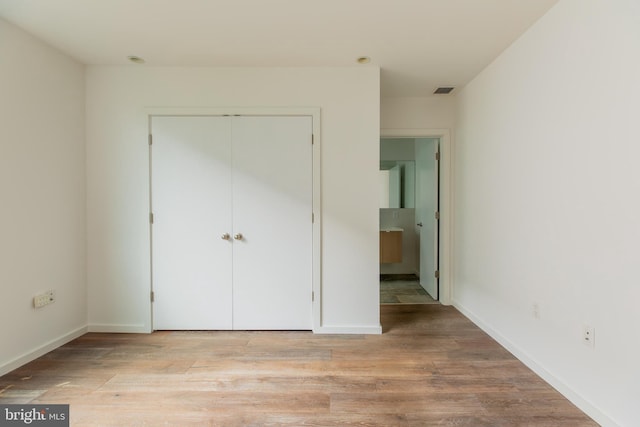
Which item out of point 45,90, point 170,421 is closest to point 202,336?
point 170,421

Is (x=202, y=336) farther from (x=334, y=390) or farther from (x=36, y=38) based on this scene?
(x=36, y=38)

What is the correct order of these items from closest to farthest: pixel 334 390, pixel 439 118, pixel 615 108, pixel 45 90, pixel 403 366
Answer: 1. pixel 615 108
2. pixel 334 390
3. pixel 403 366
4. pixel 45 90
5. pixel 439 118

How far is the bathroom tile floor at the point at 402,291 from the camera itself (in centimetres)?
A: 359

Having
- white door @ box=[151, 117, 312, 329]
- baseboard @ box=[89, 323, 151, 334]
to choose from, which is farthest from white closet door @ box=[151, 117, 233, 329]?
baseboard @ box=[89, 323, 151, 334]

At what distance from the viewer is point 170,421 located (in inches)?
61.8

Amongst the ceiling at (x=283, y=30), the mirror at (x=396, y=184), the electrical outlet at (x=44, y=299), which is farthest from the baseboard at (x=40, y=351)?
the mirror at (x=396, y=184)

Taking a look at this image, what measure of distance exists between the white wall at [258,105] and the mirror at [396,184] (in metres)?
2.27

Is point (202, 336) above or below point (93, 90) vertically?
below

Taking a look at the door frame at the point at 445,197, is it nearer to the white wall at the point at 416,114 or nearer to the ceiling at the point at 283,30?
the white wall at the point at 416,114

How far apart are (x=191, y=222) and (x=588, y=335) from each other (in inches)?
116

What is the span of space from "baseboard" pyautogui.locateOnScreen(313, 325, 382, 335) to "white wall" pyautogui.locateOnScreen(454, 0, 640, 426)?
1.04 meters

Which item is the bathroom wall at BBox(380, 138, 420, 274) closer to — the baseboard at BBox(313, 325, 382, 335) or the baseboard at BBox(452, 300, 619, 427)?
the baseboard at BBox(452, 300, 619, 427)

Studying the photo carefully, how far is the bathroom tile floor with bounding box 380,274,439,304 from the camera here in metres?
3.59

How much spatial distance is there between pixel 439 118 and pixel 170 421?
3.61 meters
